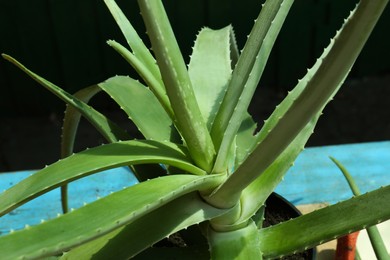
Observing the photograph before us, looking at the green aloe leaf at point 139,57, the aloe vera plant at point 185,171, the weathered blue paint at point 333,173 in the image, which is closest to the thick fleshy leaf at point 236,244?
the aloe vera plant at point 185,171

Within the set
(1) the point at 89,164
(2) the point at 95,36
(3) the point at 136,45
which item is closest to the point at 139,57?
(3) the point at 136,45

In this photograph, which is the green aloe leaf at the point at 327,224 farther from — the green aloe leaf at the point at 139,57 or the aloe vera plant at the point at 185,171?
the green aloe leaf at the point at 139,57

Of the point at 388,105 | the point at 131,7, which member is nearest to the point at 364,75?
the point at 388,105

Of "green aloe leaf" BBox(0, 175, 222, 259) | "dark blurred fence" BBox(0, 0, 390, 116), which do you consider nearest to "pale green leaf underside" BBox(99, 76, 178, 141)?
"green aloe leaf" BBox(0, 175, 222, 259)

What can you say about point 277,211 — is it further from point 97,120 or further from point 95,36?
point 95,36

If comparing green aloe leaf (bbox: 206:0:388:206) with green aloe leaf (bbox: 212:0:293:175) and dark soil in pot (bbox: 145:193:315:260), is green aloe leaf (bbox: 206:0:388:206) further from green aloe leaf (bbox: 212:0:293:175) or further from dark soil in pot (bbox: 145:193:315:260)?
dark soil in pot (bbox: 145:193:315:260)
